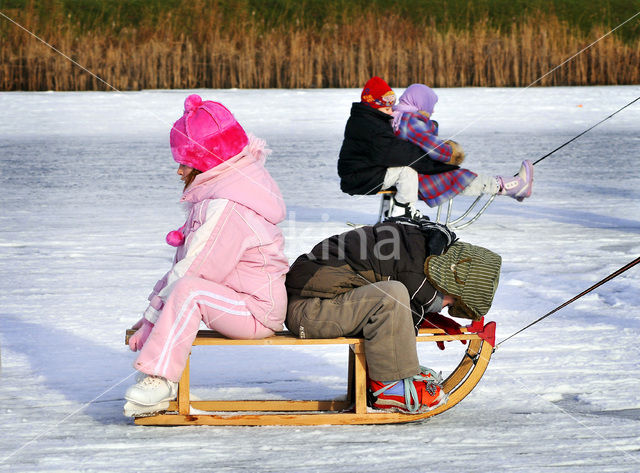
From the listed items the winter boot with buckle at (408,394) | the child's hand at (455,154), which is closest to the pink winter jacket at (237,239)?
the winter boot with buckle at (408,394)

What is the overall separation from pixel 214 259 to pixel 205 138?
0.40 m

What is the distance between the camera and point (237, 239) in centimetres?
301

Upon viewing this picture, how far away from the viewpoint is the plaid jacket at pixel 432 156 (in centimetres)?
597

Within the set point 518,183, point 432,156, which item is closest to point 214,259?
point 432,156

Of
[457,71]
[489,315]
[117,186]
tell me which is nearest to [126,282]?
[489,315]

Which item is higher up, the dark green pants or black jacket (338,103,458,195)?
black jacket (338,103,458,195)

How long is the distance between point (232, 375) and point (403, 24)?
16046 mm

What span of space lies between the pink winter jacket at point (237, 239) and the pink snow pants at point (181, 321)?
6cm

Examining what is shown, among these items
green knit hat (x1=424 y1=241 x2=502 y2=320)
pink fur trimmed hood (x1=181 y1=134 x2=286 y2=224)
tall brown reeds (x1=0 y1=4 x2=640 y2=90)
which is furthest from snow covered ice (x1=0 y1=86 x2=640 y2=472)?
tall brown reeds (x1=0 y1=4 x2=640 y2=90)

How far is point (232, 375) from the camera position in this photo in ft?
12.2

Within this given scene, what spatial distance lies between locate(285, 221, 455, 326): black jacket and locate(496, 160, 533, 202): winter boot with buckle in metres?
3.34

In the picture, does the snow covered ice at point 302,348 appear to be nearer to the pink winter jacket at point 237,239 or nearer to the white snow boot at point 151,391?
the white snow boot at point 151,391

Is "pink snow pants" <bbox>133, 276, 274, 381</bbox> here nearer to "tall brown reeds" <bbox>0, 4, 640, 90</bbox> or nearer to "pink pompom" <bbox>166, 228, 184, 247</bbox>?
"pink pompom" <bbox>166, 228, 184, 247</bbox>

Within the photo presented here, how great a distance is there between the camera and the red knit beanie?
19.2 ft
